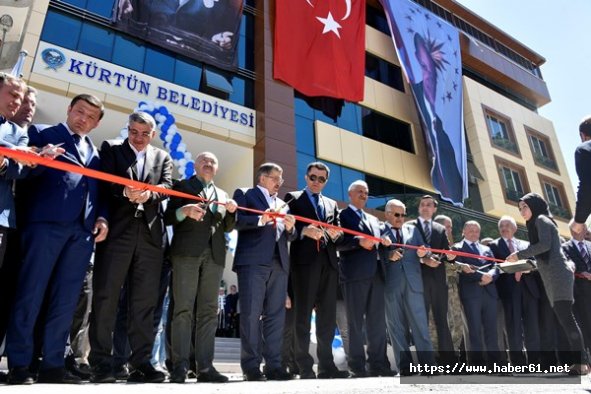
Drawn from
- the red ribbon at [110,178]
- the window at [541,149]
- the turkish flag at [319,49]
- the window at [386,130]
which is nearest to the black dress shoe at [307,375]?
the red ribbon at [110,178]

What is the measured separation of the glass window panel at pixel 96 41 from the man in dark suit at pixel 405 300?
9550 millimetres

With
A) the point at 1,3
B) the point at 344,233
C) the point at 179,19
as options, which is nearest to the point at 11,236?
the point at 344,233

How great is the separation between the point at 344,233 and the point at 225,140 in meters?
8.66

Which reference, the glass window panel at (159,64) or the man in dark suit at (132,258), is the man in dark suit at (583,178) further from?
the glass window panel at (159,64)

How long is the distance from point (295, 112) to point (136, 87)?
5.04 meters

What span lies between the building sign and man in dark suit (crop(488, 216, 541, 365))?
8969mm

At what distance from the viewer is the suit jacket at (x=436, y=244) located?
441 centimetres

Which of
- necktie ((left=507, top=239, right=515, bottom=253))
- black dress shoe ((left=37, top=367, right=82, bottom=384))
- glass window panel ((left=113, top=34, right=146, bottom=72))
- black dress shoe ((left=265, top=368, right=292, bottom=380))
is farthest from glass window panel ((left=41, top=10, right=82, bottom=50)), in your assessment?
necktie ((left=507, top=239, right=515, bottom=253))

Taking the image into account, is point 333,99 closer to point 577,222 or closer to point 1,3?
point 1,3

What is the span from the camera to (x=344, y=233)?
13.4ft

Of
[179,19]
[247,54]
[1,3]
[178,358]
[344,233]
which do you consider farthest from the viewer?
[247,54]

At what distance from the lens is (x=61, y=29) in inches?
406

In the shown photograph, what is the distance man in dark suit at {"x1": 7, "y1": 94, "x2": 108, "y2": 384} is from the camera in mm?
2256

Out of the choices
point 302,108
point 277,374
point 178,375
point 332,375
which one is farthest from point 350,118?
point 178,375
